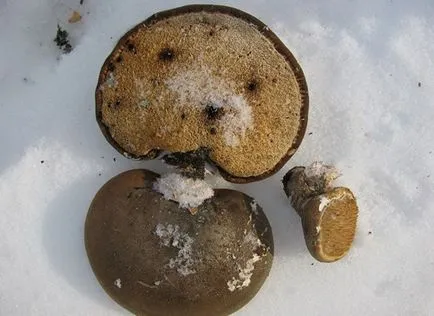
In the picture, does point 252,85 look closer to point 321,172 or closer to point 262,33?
point 262,33

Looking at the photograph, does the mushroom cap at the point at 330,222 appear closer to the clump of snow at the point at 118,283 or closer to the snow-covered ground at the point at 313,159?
the snow-covered ground at the point at 313,159

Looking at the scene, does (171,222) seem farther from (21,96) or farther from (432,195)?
(432,195)

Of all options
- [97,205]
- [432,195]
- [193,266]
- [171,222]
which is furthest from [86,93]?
[432,195]

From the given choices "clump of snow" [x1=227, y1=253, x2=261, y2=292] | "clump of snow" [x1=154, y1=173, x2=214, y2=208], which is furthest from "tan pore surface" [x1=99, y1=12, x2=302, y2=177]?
"clump of snow" [x1=227, y1=253, x2=261, y2=292]

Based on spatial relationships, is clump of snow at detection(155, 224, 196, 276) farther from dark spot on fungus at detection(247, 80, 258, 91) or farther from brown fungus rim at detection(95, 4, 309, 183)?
dark spot on fungus at detection(247, 80, 258, 91)

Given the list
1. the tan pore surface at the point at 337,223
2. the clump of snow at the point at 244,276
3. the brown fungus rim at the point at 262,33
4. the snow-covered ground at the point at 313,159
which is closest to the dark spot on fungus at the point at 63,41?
the snow-covered ground at the point at 313,159

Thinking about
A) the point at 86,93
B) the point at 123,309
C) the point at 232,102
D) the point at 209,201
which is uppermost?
the point at 232,102
